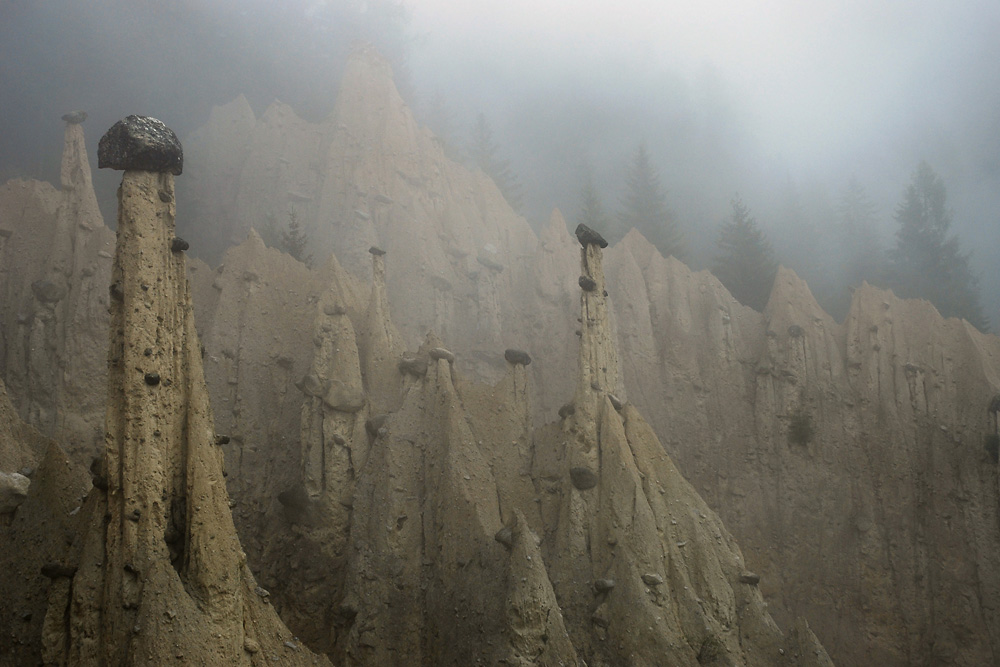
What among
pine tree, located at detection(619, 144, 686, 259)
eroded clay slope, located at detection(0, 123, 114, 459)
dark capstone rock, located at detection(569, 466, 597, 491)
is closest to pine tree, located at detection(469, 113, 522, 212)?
pine tree, located at detection(619, 144, 686, 259)

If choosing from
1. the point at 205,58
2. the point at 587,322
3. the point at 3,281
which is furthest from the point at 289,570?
the point at 205,58

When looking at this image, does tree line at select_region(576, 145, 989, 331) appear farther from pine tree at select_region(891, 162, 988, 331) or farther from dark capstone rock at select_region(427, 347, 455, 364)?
dark capstone rock at select_region(427, 347, 455, 364)

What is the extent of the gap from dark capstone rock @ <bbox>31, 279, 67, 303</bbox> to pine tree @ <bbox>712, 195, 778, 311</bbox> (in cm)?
3337

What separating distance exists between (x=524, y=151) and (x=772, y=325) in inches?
1681

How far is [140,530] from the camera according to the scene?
37.3 ft

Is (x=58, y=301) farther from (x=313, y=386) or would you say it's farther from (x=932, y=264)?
(x=932, y=264)

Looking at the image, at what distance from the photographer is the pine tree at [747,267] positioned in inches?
1645

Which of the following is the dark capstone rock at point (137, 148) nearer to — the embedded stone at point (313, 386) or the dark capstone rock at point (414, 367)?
the embedded stone at point (313, 386)

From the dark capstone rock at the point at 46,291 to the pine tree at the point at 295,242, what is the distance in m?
8.38

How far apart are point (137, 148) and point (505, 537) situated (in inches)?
435

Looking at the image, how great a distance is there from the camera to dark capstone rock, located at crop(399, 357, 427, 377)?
790 inches

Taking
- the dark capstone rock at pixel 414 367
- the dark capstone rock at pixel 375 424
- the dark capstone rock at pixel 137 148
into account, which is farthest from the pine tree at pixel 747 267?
the dark capstone rock at pixel 137 148

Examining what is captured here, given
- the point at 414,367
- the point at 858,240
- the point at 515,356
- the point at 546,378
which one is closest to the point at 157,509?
the point at 414,367

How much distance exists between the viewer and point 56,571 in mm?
11258
